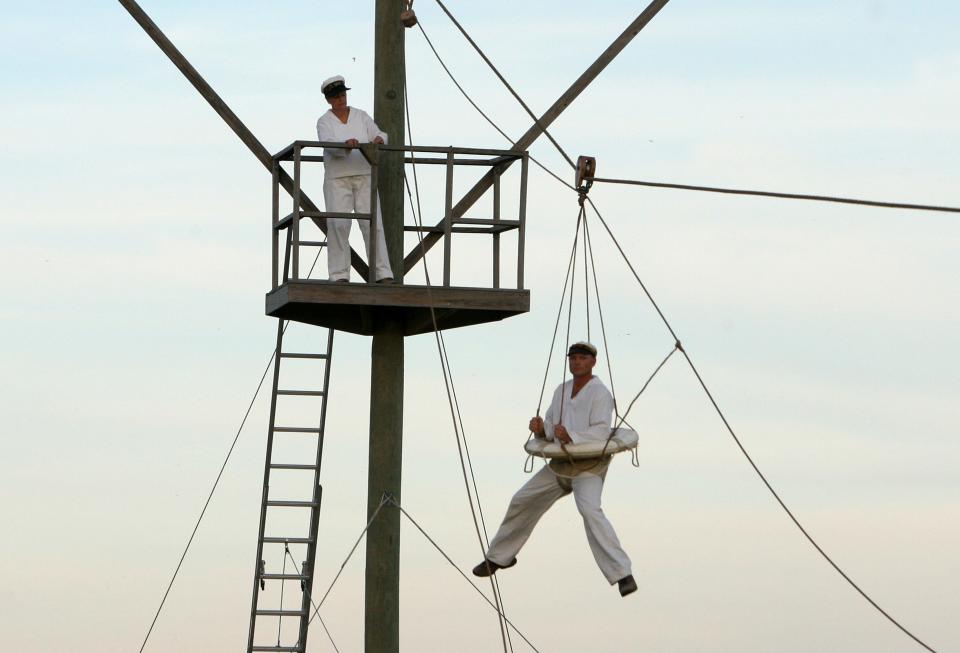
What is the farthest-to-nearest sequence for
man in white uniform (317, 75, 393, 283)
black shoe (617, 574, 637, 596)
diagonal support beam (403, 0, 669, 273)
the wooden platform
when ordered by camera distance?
1. diagonal support beam (403, 0, 669, 273)
2. man in white uniform (317, 75, 393, 283)
3. the wooden platform
4. black shoe (617, 574, 637, 596)

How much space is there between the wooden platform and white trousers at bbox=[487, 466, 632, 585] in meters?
1.57

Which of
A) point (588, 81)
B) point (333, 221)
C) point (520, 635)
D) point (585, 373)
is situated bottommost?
point (520, 635)

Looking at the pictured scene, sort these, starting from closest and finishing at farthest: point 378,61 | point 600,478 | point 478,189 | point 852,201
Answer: point 852,201 → point 600,478 → point 478,189 → point 378,61

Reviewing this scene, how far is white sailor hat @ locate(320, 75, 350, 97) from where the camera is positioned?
1895cm

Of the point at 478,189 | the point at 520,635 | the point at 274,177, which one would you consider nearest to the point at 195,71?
the point at 274,177

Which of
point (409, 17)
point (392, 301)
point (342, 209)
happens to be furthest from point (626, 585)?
point (409, 17)

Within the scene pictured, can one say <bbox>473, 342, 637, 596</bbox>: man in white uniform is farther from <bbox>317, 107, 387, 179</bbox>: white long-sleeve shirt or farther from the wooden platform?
<bbox>317, 107, 387, 179</bbox>: white long-sleeve shirt

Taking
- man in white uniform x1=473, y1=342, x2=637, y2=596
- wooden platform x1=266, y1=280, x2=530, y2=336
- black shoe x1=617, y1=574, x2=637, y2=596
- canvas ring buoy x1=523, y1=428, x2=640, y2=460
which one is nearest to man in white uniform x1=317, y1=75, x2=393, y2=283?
wooden platform x1=266, y1=280, x2=530, y2=336

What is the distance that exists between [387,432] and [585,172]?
3.46m

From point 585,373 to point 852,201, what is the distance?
2.97 metres

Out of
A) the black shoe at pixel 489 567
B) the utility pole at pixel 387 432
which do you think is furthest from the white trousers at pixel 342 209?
the black shoe at pixel 489 567

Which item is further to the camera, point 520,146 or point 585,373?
point 520,146

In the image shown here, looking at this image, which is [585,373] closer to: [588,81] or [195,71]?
[588,81]

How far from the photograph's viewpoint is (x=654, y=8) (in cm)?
1989
